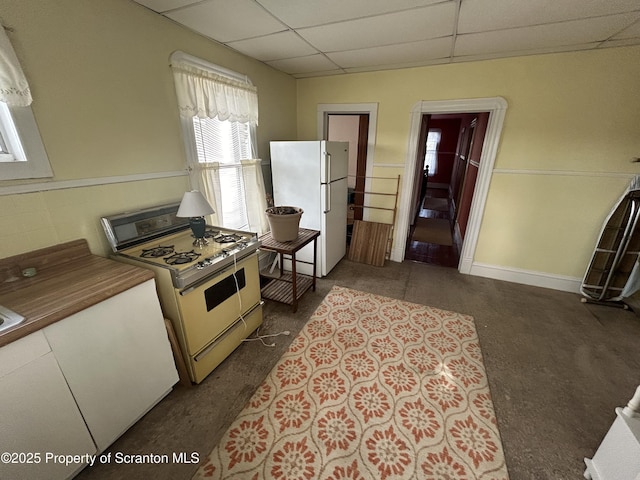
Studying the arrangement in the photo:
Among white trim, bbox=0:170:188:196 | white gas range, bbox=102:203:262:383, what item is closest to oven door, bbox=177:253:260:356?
white gas range, bbox=102:203:262:383

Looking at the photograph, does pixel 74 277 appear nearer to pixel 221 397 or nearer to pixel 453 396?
pixel 221 397

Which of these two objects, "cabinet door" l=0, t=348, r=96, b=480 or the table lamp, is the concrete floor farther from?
the table lamp

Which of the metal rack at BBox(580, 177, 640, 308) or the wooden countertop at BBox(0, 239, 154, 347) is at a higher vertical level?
the wooden countertop at BBox(0, 239, 154, 347)

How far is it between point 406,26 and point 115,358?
2836 mm

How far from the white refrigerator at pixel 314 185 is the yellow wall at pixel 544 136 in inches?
33.8

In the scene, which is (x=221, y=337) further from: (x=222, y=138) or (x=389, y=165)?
(x=389, y=165)

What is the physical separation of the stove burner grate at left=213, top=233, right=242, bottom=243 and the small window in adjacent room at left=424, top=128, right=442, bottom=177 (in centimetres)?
766

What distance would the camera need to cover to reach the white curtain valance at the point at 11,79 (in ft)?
3.71

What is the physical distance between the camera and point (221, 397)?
5.43 feet

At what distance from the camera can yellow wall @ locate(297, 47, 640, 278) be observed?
94.8 inches

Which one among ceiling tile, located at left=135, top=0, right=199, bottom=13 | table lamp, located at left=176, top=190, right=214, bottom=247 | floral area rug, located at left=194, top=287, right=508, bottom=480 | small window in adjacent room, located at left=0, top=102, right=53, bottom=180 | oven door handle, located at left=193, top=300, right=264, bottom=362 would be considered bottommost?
floral area rug, located at left=194, top=287, right=508, bottom=480

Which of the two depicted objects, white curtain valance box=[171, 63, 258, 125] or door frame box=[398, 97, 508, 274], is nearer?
white curtain valance box=[171, 63, 258, 125]

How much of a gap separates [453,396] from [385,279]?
62.6 inches

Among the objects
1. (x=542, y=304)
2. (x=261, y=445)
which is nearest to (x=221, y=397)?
(x=261, y=445)
